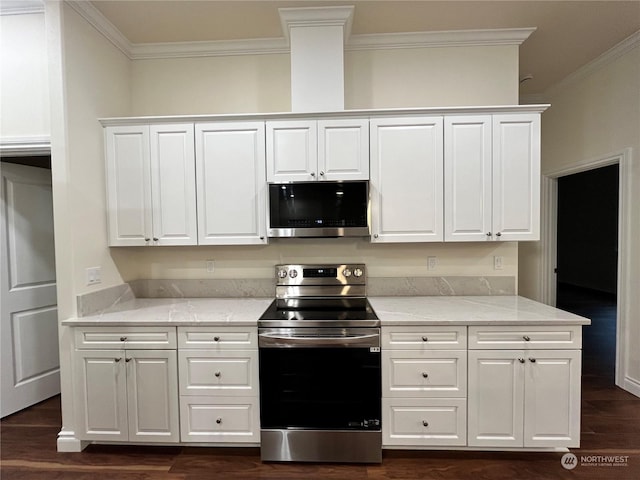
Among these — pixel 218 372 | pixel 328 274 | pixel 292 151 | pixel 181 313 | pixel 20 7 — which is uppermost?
pixel 20 7

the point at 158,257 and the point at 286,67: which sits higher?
the point at 286,67

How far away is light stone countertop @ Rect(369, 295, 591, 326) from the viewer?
2.02 metres

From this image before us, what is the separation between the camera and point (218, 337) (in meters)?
2.11

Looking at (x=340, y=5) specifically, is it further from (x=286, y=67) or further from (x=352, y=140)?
(x=352, y=140)

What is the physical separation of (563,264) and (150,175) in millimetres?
9985

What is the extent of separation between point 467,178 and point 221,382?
88.4 inches

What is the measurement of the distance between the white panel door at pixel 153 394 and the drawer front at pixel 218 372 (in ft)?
0.26

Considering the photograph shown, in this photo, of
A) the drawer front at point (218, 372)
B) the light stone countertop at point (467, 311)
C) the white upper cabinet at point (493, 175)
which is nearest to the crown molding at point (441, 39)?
the white upper cabinet at point (493, 175)

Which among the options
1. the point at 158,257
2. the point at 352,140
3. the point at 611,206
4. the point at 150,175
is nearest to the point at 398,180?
the point at 352,140

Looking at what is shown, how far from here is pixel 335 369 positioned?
6.73 ft

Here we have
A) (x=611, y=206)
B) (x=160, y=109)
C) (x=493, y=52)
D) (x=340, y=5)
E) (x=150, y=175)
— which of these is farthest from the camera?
(x=611, y=206)

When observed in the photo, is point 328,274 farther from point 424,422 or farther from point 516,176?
point 516,176

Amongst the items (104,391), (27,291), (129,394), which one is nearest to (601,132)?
(129,394)

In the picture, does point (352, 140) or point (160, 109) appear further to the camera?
point (160, 109)
